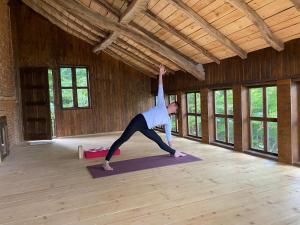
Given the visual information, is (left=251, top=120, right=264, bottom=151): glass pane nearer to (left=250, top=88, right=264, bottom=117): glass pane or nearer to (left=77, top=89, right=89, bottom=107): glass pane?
(left=250, top=88, right=264, bottom=117): glass pane

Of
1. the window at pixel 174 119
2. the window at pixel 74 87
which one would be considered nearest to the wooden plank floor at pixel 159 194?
the window at pixel 174 119

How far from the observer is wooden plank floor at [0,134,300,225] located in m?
2.59

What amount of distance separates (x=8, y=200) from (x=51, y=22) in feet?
22.6

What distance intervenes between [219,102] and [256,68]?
63.3 inches

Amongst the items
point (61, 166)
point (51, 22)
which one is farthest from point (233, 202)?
point (51, 22)

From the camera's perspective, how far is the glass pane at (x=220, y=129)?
242 inches

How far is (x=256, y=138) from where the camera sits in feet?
17.0

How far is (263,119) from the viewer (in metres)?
4.91

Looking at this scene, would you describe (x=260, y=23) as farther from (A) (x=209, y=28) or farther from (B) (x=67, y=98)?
(B) (x=67, y=98)

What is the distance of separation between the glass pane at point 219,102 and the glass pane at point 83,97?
4.86 meters

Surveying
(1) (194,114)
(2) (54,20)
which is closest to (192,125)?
(1) (194,114)

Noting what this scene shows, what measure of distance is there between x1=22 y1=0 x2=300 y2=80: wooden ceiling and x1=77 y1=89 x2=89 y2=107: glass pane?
2.35 m

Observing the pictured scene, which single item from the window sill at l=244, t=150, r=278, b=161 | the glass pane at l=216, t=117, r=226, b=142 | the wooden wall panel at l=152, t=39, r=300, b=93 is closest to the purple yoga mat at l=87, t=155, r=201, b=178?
the window sill at l=244, t=150, r=278, b=161

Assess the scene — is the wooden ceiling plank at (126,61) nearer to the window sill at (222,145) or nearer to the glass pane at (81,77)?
the glass pane at (81,77)
